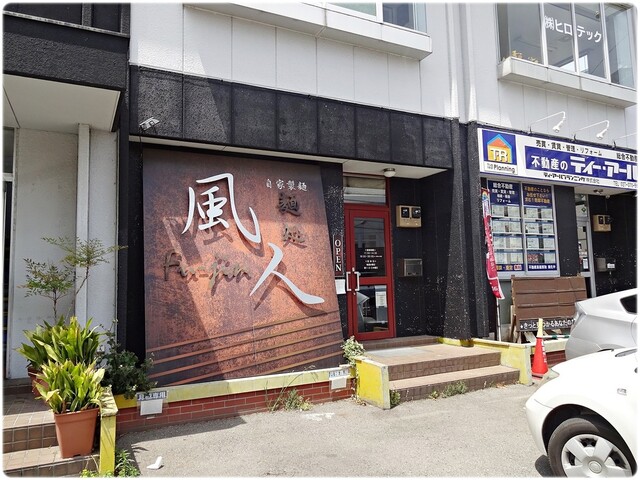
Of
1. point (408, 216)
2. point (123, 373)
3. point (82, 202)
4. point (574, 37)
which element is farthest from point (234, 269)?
point (574, 37)

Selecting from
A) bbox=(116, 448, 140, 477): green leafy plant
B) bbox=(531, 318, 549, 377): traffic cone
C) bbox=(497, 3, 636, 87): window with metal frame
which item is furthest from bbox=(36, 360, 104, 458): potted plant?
bbox=(497, 3, 636, 87): window with metal frame

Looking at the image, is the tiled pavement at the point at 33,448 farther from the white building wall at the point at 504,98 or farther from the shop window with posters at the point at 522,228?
the white building wall at the point at 504,98

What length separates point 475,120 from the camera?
Result: 8445 millimetres

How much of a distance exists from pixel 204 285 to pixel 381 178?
13.0ft

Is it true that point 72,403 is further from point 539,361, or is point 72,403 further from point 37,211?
point 539,361

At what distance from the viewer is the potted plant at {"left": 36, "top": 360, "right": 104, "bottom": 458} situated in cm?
421

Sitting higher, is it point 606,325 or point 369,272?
point 369,272

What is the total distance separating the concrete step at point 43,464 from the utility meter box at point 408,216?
6061mm

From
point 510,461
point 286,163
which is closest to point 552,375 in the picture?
point 510,461

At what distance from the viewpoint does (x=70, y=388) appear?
4320 mm

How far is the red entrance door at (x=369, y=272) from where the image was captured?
26.2 ft

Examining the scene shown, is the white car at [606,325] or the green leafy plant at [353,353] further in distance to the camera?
the green leafy plant at [353,353]

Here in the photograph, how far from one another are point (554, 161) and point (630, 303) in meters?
4.32

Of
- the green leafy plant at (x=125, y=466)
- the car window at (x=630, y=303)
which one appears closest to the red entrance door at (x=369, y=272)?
the car window at (x=630, y=303)
